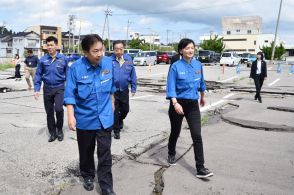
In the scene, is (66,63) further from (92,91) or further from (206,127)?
(206,127)

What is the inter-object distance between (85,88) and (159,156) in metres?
2.21

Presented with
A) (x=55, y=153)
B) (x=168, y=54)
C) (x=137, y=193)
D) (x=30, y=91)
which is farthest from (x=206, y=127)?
(x=168, y=54)

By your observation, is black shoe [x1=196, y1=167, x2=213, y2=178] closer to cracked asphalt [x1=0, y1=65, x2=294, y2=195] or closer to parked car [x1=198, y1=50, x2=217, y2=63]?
cracked asphalt [x1=0, y1=65, x2=294, y2=195]

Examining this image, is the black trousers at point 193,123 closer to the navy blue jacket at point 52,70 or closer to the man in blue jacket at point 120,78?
the man in blue jacket at point 120,78

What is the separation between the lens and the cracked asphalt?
14.6ft

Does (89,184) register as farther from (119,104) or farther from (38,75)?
(38,75)

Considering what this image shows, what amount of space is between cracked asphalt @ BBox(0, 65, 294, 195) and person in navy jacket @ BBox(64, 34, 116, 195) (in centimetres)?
58


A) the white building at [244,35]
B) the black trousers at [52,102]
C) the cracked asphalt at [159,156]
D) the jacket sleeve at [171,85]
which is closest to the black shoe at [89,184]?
the cracked asphalt at [159,156]

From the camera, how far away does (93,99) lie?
158 inches

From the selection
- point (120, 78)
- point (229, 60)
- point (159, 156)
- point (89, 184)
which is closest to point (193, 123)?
point (159, 156)

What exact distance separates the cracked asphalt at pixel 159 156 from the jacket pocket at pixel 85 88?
3.70 feet

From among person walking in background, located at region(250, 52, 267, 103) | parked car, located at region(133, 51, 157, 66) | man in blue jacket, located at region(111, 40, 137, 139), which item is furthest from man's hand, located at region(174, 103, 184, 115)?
parked car, located at region(133, 51, 157, 66)

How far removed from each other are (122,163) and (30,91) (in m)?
10.4

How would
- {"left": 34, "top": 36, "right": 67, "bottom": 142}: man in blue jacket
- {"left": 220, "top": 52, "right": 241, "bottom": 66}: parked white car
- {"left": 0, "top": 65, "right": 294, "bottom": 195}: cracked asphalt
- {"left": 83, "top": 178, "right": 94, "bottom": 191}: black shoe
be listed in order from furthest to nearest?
1. {"left": 220, "top": 52, "right": 241, "bottom": 66}: parked white car
2. {"left": 34, "top": 36, "right": 67, "bottom": 142}: man in blue jacket
3. {"left": 0, "top": 65, "right": 294, "bottom": 195}: cracked asphalt
4. {"left": 83, "top": 178, "right": 94, "bottom": 191}: black shoe
